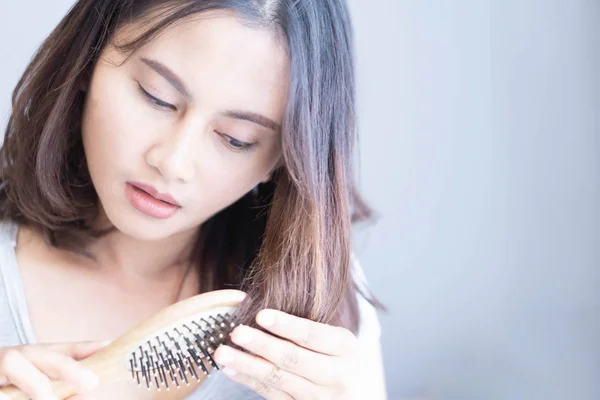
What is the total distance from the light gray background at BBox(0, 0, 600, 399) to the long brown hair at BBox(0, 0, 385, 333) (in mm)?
284

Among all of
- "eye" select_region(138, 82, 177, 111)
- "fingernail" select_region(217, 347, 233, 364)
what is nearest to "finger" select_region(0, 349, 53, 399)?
"fingernail" select_region(217, 347, 233, 364)

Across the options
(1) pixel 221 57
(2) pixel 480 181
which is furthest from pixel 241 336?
(2) pixel 480 181

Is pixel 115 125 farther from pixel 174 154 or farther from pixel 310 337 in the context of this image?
pixel 310 337

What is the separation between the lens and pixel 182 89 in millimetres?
566

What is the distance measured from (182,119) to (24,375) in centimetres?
24

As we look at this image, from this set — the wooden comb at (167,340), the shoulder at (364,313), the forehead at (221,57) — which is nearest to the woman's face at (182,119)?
the forehead at (221,57)

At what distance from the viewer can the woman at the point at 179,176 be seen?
0.57 metres

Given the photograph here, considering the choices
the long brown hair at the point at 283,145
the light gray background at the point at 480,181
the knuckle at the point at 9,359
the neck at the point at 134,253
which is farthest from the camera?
the light gray background at the point at 480,181

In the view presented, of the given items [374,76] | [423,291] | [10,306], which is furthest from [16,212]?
[423,291]

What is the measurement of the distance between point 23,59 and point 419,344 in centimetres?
75

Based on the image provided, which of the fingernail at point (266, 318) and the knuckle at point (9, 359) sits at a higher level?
the fingernail at point (266, 318)

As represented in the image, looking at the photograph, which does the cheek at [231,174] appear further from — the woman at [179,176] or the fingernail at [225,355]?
the fingernail at [225,355]

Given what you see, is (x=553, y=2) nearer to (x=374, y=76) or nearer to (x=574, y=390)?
(x=374, y=76)

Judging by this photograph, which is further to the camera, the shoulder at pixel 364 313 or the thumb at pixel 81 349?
the shoulder at pixel 364 313
